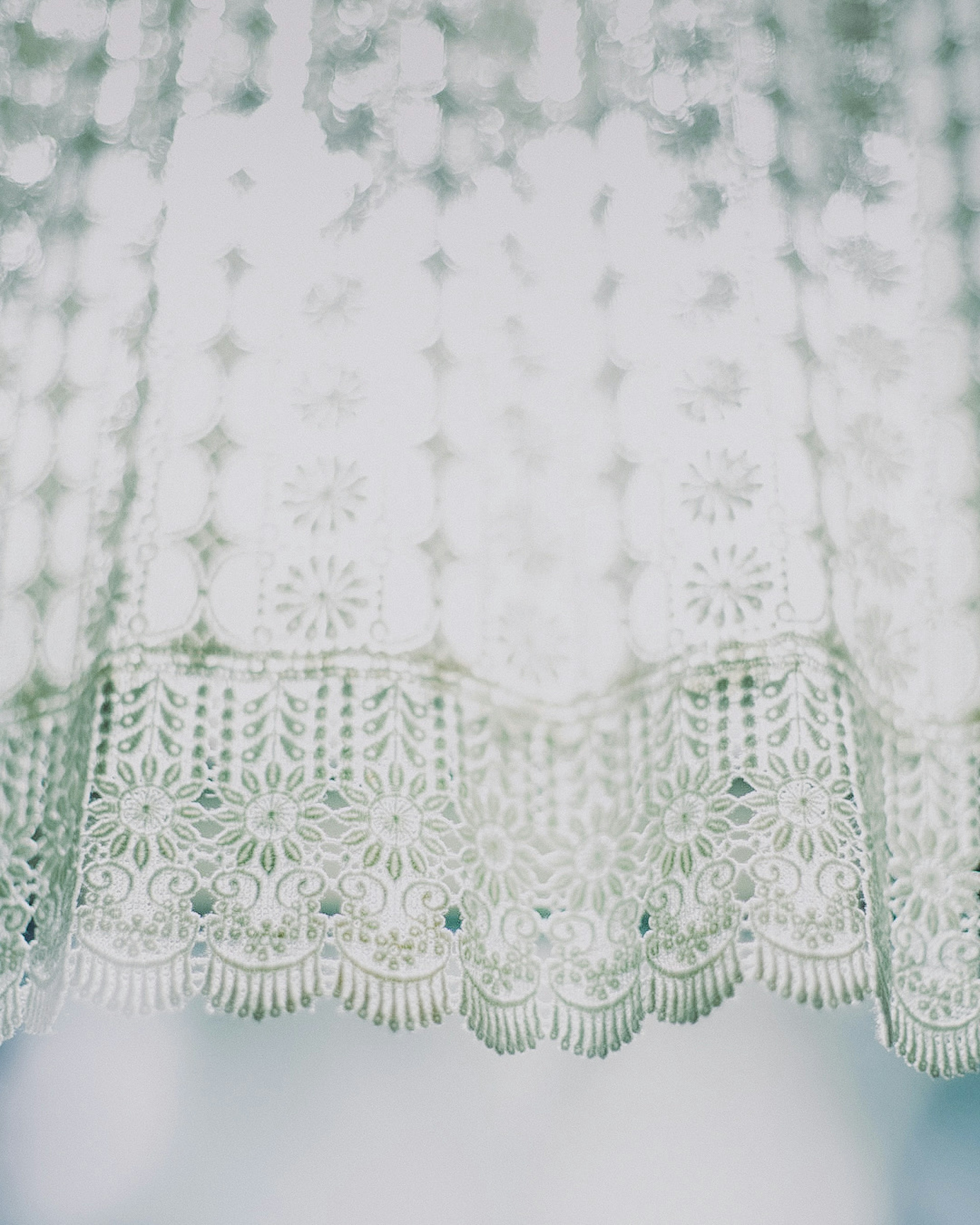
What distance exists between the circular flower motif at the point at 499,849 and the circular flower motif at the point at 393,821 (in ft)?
0.07

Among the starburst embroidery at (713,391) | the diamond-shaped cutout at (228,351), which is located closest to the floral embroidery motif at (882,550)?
the starburst embroidery at (713,391)

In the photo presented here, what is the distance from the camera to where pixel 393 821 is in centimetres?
65

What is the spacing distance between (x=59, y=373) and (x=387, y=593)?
0.98ft

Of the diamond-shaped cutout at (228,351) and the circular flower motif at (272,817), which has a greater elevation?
the diamond-shaped cutout at (228,351)

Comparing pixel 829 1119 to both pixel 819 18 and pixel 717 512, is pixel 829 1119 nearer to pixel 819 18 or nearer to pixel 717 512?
pixel 717 512

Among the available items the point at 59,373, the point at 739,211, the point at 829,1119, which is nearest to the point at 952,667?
the point at 739,211

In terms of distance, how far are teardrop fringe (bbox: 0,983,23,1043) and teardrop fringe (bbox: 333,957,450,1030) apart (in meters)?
0.22

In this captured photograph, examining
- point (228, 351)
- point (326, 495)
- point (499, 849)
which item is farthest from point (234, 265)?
point (499, 849)

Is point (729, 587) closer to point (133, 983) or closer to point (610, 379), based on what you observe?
point (610, 379)

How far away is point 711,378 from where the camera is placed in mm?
708

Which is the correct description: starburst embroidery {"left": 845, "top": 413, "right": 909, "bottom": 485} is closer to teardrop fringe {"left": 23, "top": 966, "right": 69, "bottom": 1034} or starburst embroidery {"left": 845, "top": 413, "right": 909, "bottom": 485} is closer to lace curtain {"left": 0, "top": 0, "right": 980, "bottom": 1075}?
lace curtain {"left": 0, "top": 0, "right": 980, "bottom": 1075}

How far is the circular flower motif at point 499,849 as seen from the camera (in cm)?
64

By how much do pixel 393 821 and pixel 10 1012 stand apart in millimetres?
285

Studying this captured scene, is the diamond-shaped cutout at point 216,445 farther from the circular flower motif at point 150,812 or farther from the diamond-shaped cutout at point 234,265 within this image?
the circular flower motif at point 150,812
